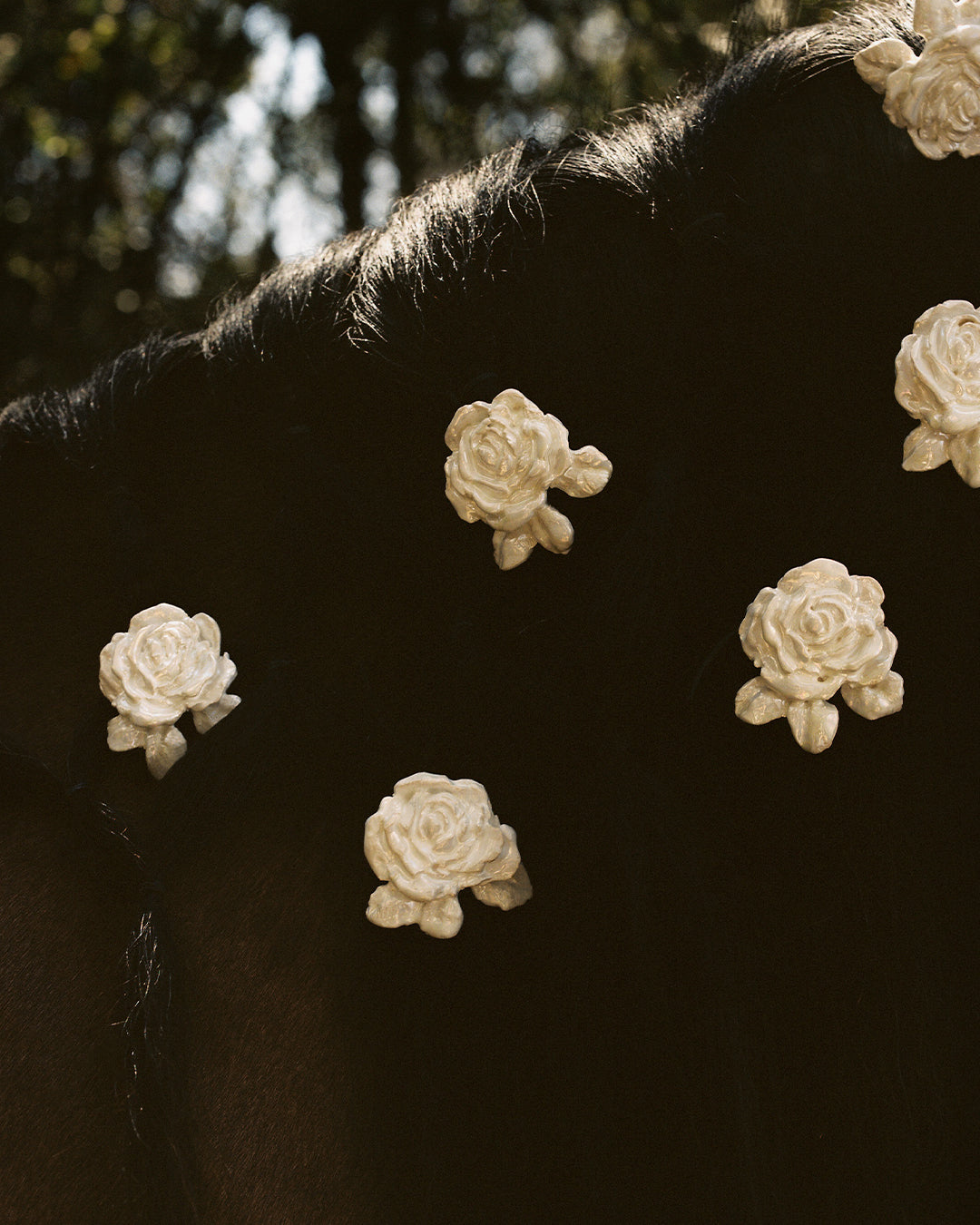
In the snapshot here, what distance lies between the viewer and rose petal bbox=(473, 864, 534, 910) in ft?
1.21

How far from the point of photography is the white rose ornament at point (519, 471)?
0.38 meters

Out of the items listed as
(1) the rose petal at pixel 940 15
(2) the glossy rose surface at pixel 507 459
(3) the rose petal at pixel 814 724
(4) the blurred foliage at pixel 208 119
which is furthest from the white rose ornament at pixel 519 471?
(4) the blurred foliage at pixel 208 119

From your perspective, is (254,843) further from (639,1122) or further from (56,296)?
(56,296)

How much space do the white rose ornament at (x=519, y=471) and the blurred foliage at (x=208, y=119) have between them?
1814mm

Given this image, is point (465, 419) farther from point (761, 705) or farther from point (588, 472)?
point (761, 705)

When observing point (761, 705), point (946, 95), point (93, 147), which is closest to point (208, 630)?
point (761, 705)

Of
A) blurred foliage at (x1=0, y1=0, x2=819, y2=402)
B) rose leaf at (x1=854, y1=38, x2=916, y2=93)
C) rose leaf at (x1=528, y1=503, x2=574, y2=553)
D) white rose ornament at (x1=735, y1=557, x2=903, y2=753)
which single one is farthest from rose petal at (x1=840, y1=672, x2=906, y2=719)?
blurred foliage at (x1=0, y1=0, x2=819, y2=402)

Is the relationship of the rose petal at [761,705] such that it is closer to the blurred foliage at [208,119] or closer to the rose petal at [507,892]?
the rose petal at [507,892]

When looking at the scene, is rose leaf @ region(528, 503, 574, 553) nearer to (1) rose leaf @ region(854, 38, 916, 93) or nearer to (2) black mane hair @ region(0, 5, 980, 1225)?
(2) black mane hair @ region(0, 5, 980, 1225)

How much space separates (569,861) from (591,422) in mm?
171

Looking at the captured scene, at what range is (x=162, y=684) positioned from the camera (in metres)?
0.41

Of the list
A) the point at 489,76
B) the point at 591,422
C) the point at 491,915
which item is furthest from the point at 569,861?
the point at 489,76

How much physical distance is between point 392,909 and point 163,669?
136 mm

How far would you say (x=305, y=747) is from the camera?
0.41m
